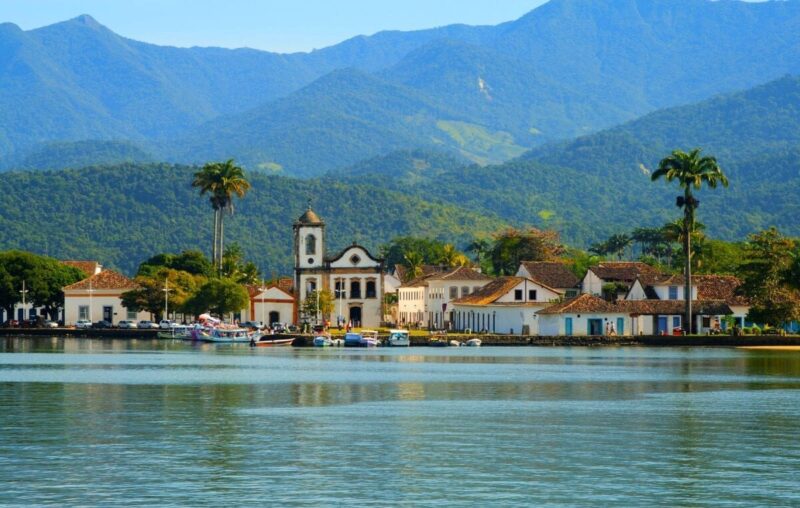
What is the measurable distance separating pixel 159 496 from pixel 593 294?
110309mm

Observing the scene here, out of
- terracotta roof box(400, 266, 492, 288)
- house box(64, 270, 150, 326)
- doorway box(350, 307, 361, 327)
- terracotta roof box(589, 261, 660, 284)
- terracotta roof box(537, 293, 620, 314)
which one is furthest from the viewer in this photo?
house box(64, 270, 150, 326)

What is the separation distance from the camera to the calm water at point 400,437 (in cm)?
3509

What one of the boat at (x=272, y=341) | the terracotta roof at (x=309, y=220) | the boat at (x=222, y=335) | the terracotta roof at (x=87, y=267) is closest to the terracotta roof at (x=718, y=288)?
the boat at (x=272, y=341)

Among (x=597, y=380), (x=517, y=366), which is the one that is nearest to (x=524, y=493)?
(x=597, y=380)

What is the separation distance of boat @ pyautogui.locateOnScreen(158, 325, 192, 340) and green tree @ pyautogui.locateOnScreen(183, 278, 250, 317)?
3651 mm

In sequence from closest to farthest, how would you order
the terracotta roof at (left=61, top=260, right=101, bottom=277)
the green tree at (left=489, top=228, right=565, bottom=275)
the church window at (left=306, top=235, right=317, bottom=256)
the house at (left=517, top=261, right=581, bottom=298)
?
the house at (left=517, top=261, right=581, bottom=298)
the church window at (left=306, top=235, right=317, bottom=256)
the green tree at (left=489, top=228, right=565, bottom=275)
the terracotta roof at (left=61, top=260, right=101, bottom=277)

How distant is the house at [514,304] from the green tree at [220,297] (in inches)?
961

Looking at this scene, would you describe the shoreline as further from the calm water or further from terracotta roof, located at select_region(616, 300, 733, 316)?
the calm water

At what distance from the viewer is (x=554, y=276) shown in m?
148

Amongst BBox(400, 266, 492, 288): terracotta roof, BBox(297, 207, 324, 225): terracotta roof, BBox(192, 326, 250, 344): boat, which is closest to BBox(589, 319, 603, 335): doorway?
BBox(192, 326, 250, 344): boat

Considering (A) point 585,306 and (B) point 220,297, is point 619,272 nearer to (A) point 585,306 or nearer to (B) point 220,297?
(A) point 585,306

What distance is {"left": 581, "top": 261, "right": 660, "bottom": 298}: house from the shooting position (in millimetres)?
141500

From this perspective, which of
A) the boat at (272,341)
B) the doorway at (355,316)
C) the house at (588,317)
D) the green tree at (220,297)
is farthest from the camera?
the doorway at (355,316)

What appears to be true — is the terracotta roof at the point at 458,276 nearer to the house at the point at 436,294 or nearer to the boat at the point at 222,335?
the house at the point at 436,294
